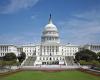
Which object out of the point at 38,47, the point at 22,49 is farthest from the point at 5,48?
the point at 38,47

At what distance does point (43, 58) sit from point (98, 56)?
2358 centimetres

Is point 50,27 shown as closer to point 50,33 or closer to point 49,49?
point 50,33

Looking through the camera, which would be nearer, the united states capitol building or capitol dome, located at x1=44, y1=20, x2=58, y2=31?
the united states capitol building

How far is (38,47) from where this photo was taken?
117 meters

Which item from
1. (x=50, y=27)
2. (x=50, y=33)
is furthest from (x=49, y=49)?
(x=50, y=27)

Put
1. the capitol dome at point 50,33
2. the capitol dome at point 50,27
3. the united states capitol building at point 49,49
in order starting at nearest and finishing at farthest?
the united states capitol building at point 49,49, the capitol dome at point 50,33, the capitol dome at point 50,27

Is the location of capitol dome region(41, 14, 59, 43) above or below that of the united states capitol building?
above

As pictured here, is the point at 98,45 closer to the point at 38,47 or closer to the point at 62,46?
the point at 62,46

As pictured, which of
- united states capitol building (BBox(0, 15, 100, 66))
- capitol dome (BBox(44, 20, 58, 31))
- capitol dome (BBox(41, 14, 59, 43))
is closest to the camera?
united states capitol building (BBox(0, 15, 100, 66))

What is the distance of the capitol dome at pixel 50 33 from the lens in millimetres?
116188

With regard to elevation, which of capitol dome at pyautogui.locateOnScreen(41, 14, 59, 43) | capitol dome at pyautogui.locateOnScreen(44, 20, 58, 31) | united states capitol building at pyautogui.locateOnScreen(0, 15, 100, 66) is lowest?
united states capitol building at pyautogui.locateOnScreen(0, 15, 100, 66)

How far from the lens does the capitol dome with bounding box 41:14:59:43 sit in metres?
116

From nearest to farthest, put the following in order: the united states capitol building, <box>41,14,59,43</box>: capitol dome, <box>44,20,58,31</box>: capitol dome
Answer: the united states capitol building → <box>41,14,59,43</box>: capitol dome → <box>44,20,58,31</box>: capitol dome

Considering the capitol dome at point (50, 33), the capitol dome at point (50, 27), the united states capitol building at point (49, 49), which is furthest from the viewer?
the capitol dome at point (50, 27)
